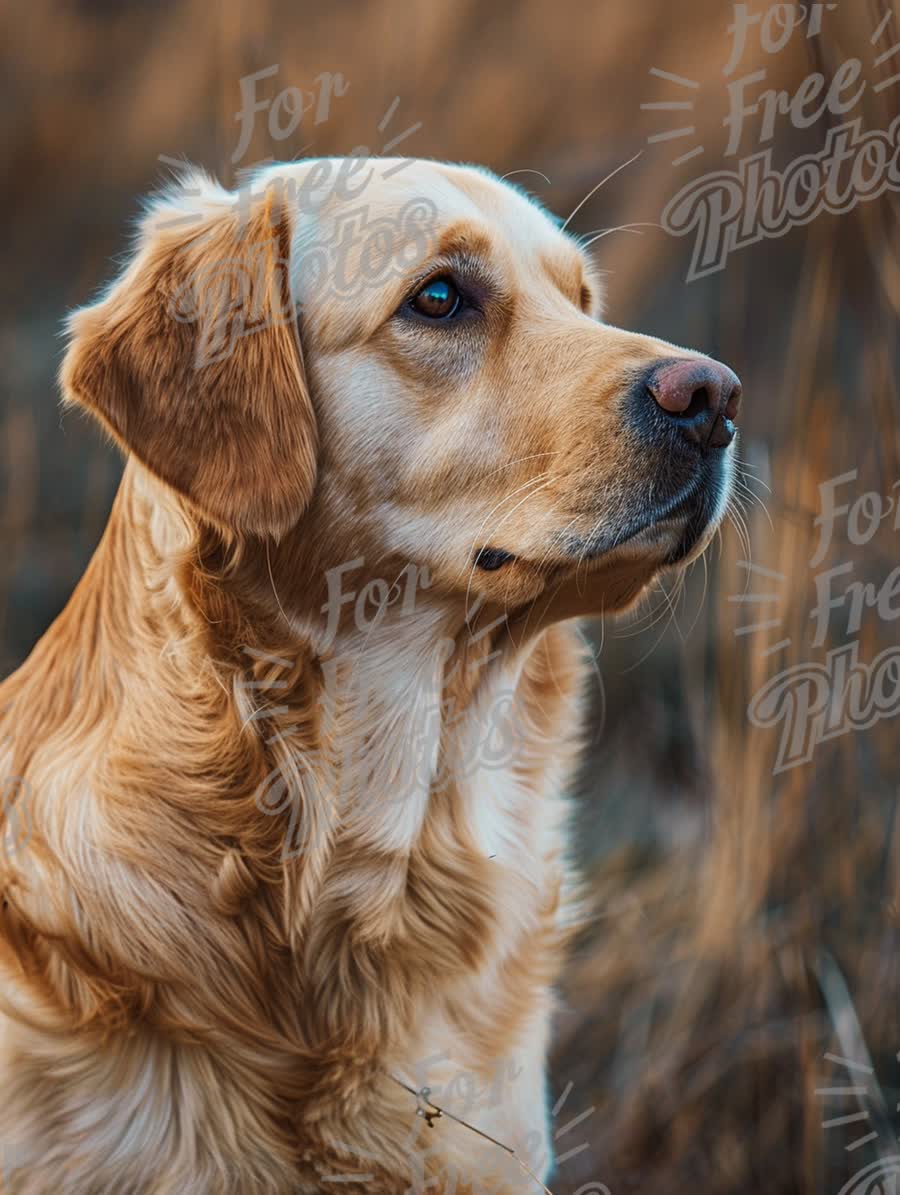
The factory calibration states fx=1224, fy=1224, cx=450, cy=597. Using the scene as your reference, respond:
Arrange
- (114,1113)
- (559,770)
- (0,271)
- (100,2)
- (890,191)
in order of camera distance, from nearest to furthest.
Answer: (114,1113), (559,770), (890,191), (100,2), (0,271)

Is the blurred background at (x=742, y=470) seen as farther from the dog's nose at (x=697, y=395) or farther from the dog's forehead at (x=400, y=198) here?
the dog's forehead at (x=400, y=198)

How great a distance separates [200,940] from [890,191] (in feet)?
6.63

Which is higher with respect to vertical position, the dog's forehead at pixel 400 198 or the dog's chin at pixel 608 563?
the dog's forehead at pixel 400 198

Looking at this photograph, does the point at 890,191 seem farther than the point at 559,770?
Yes

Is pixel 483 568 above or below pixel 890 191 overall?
below

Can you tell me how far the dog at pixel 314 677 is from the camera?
6.13 ft

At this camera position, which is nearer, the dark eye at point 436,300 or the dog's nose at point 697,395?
the dog's nose at point 697,395

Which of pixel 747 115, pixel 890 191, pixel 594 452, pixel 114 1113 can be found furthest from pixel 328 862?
pixel 747 115

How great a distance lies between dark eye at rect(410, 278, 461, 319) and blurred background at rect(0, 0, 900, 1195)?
2.14 feet

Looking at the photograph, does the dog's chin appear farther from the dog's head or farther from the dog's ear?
the dog's ear

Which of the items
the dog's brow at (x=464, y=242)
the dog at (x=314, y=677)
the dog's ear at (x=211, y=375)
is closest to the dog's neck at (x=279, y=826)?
the dog at (x=314, y=677)

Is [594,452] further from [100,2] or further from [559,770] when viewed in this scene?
[100,2]

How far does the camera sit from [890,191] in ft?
8.43

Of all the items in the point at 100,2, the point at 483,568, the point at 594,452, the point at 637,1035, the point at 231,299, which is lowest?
the point at 637,1035
